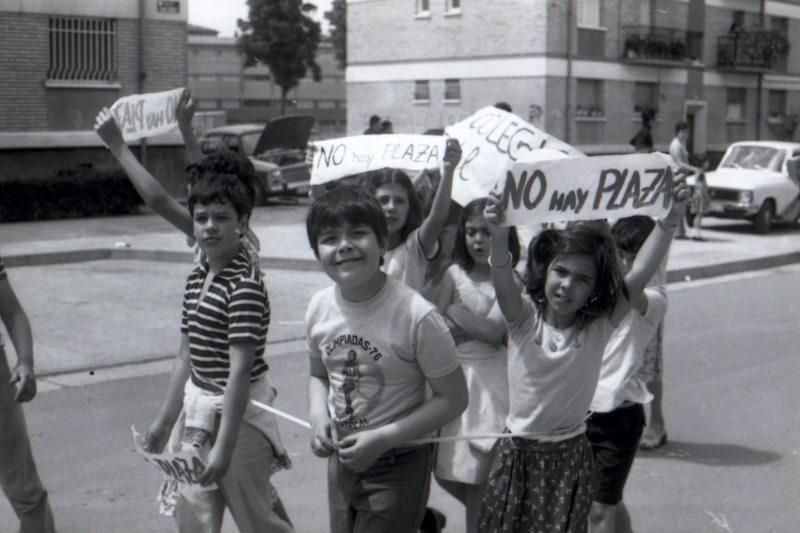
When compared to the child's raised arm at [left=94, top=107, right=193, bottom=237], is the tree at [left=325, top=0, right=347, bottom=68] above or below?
above

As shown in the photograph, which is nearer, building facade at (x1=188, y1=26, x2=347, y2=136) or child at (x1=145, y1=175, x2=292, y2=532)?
child at (x1=145, y1=175, x2=292, y2=532)

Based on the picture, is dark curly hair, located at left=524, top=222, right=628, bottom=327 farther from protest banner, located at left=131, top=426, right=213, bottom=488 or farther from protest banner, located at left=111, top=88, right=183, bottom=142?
protest banner, located at left=111, top=88, right=183, bottom=142

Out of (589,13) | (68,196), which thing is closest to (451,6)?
(589,13)

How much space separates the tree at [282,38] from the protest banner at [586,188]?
40348 mm

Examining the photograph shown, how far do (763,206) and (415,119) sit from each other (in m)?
A: 18.6

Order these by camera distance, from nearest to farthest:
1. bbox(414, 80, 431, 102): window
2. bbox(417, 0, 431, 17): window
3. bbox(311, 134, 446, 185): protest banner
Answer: bbox(311, 134, 446, 185): protest banner < bbox(414, 80, 431, 102): window < bbox(417, 0, 431, 17): window

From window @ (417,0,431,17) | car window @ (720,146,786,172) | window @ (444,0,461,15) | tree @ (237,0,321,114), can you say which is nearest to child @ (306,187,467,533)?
car window @ (720,146,786,172)

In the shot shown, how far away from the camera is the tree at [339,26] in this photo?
213 feet

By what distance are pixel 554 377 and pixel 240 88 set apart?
203ft

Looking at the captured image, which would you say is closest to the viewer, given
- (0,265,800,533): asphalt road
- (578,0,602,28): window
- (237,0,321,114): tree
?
(0,265,800,533): asphalt road

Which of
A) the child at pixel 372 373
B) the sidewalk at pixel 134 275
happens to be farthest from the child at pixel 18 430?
the sidewalk at pixel 134 275

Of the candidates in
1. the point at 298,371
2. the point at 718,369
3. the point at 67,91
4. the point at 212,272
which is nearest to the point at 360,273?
the point at 212,272

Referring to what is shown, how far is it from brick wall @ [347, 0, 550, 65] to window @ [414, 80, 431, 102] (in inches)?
34.8

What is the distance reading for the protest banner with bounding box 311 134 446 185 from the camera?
4762 millimetres
